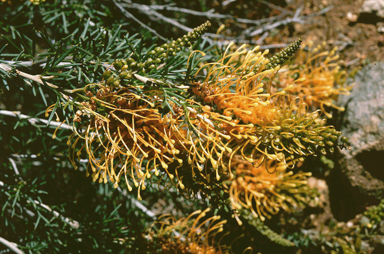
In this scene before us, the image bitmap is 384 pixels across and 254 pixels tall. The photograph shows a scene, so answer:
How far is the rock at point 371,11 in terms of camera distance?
2.44 meters

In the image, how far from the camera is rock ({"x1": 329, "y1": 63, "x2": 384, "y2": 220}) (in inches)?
78.6

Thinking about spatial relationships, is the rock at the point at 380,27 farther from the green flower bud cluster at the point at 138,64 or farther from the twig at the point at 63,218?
the twig at the point at 63,218

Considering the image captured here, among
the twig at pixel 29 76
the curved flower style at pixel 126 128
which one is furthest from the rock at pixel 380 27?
the twig at pixel 29 76

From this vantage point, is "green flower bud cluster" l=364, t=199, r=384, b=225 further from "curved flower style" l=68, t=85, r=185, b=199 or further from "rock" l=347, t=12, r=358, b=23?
"curved flower style" l=68, t=85, r=185, b=199

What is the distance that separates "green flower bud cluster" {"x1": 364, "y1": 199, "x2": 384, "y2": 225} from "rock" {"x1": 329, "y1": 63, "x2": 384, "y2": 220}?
0.18ft

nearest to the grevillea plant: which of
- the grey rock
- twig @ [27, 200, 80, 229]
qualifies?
twig @ [27, 200, 80, 229]

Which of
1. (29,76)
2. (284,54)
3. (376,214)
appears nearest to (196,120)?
(284,54)

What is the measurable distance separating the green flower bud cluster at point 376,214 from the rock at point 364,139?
56mm

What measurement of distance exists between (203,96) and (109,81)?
0.33 metres

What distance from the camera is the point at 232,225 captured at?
221 centimetres

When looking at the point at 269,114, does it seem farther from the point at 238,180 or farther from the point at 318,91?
the point at 318,91

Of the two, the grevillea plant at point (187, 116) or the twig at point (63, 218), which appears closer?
the grevillea plant at point (187, 116)

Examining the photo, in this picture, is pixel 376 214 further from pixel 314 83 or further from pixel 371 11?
pixel 371 11

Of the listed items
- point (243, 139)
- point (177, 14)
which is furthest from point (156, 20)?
point (243, 139)
